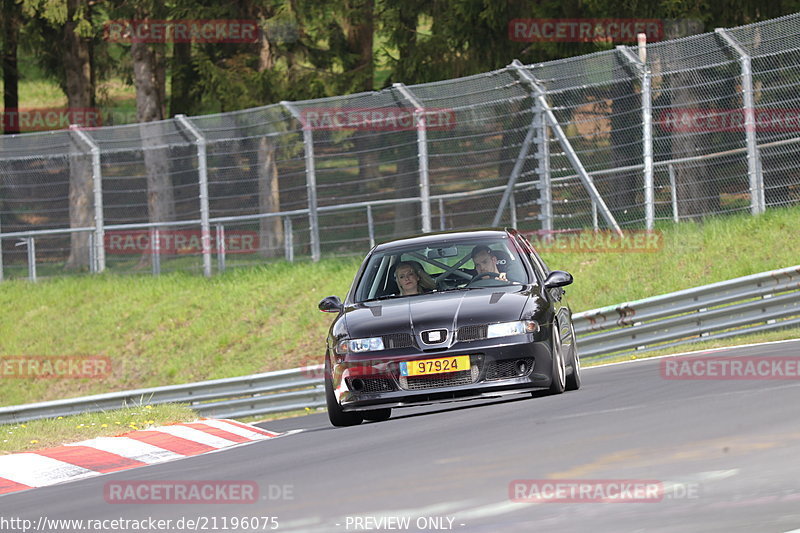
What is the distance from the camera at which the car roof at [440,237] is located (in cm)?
1184

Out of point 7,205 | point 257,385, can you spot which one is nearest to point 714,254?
point 257,385

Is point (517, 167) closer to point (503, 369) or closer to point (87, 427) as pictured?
point (87, 427)

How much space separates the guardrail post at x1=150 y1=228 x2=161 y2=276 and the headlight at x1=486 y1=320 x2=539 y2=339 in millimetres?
16808

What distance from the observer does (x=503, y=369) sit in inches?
409

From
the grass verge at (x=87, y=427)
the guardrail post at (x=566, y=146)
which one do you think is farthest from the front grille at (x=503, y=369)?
the guardrail post at (x=566, y=146)

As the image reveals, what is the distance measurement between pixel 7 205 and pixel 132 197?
292cm

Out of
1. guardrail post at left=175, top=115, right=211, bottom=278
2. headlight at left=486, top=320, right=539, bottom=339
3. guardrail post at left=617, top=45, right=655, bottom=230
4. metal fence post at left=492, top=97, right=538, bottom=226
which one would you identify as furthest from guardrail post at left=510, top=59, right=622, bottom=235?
headlight at left=486, top=320, right=539, bottom=339

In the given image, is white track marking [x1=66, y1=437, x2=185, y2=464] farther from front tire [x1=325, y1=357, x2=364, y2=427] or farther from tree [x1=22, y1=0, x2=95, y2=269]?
tree [x1=22, y1=0, x2=95, y2=269]

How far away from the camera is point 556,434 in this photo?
8.93 m

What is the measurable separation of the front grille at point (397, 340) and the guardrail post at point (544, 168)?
35.2 ft

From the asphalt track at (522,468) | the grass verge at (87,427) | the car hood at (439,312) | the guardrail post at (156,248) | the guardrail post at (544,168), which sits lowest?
the grass verge at (87,427)

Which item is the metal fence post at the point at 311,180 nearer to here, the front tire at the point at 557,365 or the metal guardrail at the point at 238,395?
the metal guardrail at the point at 238,395

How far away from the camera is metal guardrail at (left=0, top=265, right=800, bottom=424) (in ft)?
53.1

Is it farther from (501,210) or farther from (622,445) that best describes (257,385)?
(622,445)
